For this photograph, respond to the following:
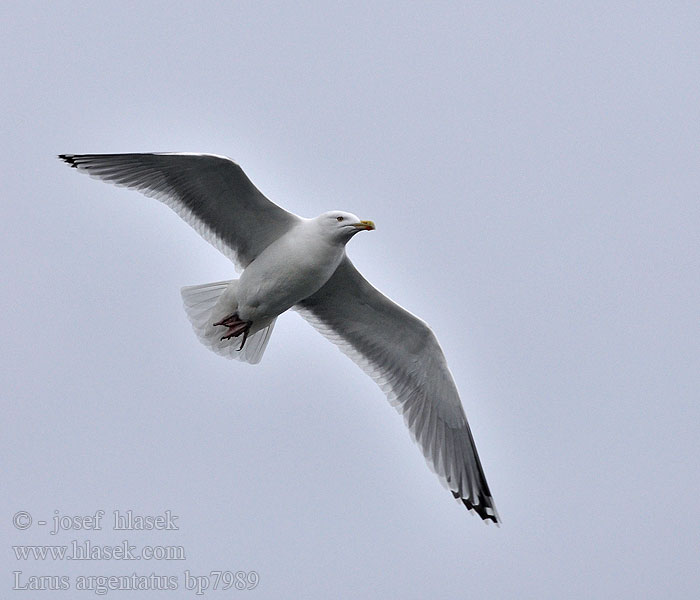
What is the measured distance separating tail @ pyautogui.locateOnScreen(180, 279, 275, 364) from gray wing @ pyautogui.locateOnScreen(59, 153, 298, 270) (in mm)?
330

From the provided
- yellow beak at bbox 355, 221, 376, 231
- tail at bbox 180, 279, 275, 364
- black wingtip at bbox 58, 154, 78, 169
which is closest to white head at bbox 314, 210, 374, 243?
yellow beak at bbox 355, 221, 376, 231

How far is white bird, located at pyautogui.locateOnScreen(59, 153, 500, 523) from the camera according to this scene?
905 cm

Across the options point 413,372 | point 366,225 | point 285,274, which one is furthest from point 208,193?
point 413,372

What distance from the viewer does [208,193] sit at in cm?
934

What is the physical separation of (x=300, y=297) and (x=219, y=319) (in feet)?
2.76

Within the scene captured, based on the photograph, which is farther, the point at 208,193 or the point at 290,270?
the point at 208,193

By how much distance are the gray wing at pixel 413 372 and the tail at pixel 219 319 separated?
2.00 ft

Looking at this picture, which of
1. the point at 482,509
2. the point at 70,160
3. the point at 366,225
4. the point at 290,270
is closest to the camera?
the point at 366,225

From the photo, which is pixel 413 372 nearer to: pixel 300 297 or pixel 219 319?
pixel 300 297

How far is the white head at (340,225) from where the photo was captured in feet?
28.9

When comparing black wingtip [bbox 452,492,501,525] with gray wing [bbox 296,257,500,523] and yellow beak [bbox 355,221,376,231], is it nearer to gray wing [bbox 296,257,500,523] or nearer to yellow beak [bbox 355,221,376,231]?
gray wing [bbox 296,257,500,523]

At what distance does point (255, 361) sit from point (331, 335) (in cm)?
76

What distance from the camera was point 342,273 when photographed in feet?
31.7

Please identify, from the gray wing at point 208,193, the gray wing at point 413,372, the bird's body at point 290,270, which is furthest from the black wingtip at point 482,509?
the gray wing at point 208,193
